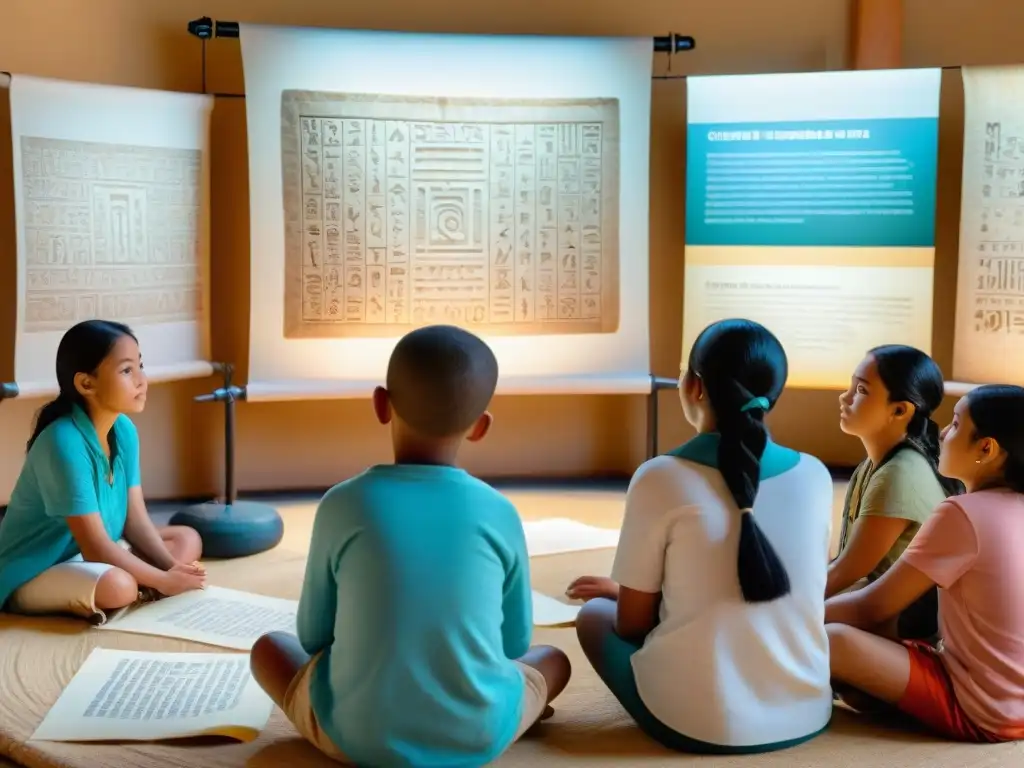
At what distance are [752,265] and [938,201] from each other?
2.89ft

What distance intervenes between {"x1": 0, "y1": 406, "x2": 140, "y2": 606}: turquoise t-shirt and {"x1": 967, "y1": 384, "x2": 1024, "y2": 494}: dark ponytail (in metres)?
1.86

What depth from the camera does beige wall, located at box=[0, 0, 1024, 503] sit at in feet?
13.4

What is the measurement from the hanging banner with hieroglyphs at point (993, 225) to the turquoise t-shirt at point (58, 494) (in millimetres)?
2659

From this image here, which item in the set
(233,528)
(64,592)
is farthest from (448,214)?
(64,592)

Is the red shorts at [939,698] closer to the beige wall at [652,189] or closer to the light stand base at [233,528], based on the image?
the light stand base at [233,528]

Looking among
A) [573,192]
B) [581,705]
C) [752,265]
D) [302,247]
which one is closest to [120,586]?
[581,705]

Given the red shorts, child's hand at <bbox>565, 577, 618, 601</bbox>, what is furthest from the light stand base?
the red shorts

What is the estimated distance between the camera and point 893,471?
234cm

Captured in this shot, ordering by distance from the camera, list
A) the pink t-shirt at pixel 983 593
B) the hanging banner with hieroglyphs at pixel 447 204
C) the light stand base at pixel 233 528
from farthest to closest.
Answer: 1. the hanging banner with hieroglyphs at pixel 447 204
2. the light stand base at pixel 233 528
3. the pink t-shirt at pixel 983 593

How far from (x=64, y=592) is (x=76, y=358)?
0.53m

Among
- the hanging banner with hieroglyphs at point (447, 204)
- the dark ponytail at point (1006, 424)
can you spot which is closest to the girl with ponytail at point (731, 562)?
the dark ponytail at point (1006, 424)

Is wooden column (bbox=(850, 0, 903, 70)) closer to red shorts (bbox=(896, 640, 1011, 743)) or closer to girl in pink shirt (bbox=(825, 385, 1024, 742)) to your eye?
girl in pink shirt (bbox=(825, 385, 1024, 742))

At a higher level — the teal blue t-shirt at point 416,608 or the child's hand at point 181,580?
the teal blue t-shirt at point 416,608

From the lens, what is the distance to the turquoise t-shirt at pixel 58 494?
106 inches
